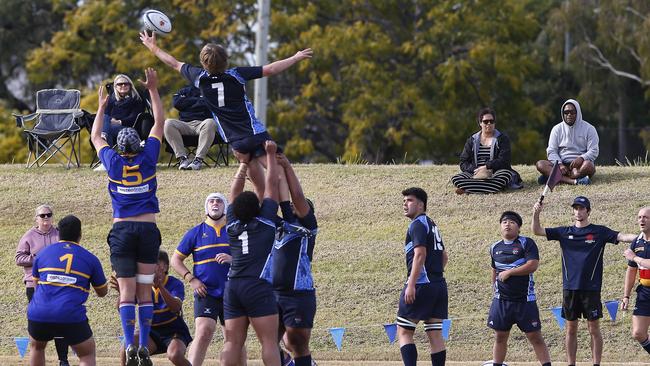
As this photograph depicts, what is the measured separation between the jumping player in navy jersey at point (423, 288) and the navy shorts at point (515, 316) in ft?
2.32

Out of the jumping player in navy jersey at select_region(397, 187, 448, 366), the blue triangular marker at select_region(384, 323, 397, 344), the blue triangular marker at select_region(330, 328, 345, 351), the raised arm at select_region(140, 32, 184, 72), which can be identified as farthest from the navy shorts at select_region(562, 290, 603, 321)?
the raised arm at select_region(140, 32, 184, 72)

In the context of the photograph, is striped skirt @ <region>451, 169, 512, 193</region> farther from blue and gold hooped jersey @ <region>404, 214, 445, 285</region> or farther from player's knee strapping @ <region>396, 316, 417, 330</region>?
player's knee strapping @ <region>396, 316, 417, 330</region>

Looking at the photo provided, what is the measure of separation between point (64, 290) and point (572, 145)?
29.2ft

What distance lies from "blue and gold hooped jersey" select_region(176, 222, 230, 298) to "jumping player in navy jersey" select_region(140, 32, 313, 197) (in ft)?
2.74

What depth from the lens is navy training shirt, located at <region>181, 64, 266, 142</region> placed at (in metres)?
11.2

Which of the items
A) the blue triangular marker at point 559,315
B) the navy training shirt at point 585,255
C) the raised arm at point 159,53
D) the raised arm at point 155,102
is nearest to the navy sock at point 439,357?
the navy training shirt at point 585,255

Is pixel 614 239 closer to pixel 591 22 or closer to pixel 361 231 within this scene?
pixel 361 231

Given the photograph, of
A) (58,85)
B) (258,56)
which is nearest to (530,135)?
(258,56)

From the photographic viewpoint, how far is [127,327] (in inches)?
437

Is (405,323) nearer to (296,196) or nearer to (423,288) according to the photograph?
(423,288)

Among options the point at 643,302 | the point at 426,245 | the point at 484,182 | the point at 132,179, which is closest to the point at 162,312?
Result: the point at 132,179

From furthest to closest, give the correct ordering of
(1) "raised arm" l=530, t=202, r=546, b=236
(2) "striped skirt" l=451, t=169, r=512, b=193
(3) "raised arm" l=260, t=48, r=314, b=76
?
(2) "striped skirt" l=451, t=169, r=512, b=193, (1) "raised arm" l=530, t=202, r=546, b=236, (3) "raised arm" l=260, t=48, r=314, b=76

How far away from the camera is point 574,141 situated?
687 inches

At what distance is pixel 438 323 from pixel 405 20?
94.0ft
